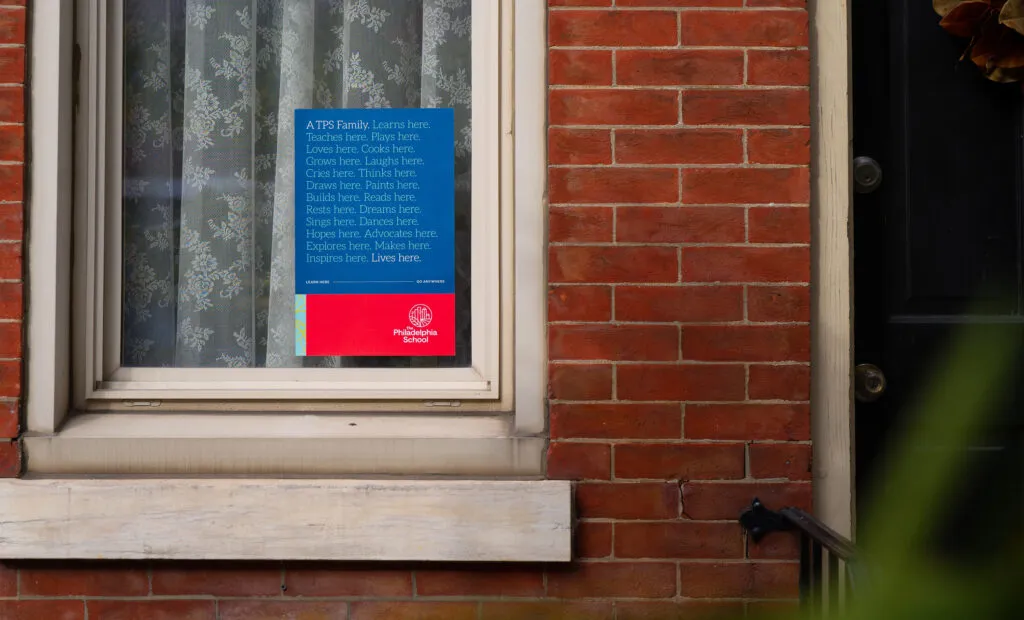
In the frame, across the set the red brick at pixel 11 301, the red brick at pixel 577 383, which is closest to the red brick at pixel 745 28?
the red brick at pixel 577 383

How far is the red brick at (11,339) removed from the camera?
2.12m

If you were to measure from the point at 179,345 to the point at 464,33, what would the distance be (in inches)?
46.7

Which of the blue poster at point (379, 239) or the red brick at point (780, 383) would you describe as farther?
the blue poster at point (379, 239)

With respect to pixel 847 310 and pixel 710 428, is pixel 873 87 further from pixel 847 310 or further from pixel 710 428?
pixel 710 428

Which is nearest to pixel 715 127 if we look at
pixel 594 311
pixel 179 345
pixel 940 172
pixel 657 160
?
pixel 657 160

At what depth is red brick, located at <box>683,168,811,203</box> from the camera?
2092mm

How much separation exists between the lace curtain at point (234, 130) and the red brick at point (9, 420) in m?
0.34

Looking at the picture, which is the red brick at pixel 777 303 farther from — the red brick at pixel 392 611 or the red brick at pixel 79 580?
the red brick at pixel 79 580

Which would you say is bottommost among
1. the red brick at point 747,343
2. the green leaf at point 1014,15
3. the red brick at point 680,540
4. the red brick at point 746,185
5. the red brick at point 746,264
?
the red brick at point 680,540

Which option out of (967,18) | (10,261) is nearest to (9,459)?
(10,261)

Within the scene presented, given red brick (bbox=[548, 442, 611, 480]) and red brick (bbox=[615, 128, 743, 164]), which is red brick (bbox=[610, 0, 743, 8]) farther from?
red brick (bbox=[548, 442, 611, 480])

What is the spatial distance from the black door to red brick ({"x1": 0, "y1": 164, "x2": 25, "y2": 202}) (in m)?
2.21

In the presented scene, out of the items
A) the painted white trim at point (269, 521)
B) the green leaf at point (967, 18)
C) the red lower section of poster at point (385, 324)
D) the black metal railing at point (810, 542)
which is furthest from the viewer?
the red lower section of poster at point (385, 324)

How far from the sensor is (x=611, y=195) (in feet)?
6.91
